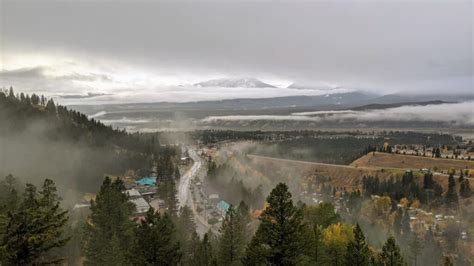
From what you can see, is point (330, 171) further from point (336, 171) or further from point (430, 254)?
point (430, 254)

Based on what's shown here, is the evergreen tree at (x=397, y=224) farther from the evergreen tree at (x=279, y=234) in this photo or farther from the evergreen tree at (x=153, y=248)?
the evergreen tree at (x=153, y=248)

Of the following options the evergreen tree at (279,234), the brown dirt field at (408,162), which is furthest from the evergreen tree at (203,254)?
the brown dirt field at (408,162)

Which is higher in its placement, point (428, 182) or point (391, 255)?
point (391, 255)

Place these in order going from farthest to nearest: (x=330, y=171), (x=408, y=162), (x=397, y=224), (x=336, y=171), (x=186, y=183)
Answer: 1. (x=408, y=162)
2. (x=330, y=171)
3. (x=336, y=171)
4. (x=186, y=183)
5. (x=397, y=224)

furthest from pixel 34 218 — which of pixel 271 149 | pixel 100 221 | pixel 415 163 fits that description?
pixel 271 149

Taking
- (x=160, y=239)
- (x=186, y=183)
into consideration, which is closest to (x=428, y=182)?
(x=186, y=183)

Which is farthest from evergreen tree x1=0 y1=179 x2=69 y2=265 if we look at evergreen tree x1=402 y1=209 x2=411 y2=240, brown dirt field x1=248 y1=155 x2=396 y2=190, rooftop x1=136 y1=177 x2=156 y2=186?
brown dirt field x1=248 y1=155 x2=396 y2=190
